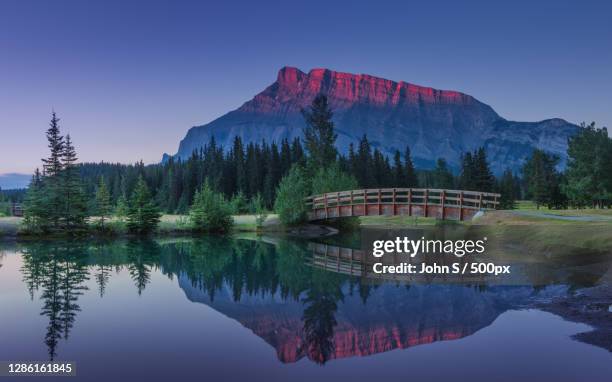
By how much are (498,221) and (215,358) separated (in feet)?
73.0

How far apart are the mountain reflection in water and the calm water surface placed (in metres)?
0.05

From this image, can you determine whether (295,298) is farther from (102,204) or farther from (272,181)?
(272,181)

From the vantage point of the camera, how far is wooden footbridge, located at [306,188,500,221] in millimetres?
33438

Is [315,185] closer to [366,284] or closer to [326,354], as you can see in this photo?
[366,284]

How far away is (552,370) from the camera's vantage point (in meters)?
9.68

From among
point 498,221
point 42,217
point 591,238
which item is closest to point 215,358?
point 591,238

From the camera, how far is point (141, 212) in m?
41.0

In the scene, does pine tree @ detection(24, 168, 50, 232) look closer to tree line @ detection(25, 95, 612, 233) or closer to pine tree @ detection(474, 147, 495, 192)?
tree line @ detection(25, 95, 612, 233)

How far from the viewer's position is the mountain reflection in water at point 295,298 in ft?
41.3

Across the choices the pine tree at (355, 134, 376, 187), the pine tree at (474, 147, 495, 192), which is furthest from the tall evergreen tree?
the pine tree at (355, 134, 376, 187)

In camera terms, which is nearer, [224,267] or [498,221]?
[224,267]

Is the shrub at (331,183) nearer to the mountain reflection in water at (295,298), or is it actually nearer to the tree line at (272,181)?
the tree line at (272,181)

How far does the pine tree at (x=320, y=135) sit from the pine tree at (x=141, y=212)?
23243 millimetres

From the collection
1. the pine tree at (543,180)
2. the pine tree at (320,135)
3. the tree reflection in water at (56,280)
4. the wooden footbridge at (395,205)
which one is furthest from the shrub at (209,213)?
the pine tree at (543,180)
